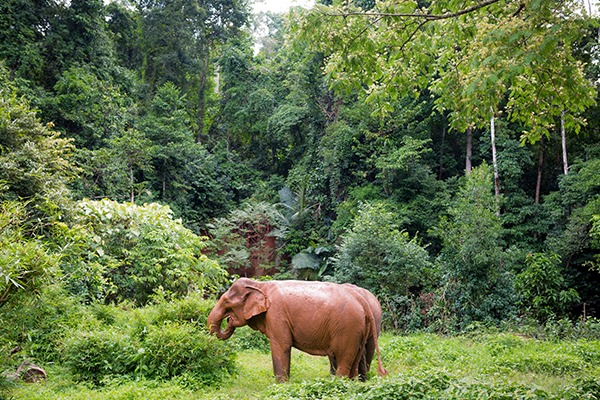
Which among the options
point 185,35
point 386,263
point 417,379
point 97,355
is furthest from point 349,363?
point 185,35

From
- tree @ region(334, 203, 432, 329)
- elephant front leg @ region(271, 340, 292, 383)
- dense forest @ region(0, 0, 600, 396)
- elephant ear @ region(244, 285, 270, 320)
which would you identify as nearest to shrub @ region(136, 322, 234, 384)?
elephant ear @ region(244, 285, 270, 320)

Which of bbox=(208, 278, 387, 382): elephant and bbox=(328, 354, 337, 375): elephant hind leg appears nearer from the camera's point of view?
bbox=(208, 278, 387, 382): elephant

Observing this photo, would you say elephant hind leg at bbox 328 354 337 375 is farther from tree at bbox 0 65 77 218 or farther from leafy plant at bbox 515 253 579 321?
leafy plant at bbox 515 253 579 321

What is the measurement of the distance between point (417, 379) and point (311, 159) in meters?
16.5

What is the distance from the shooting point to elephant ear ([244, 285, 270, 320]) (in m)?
5.42

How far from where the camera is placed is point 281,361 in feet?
17.2

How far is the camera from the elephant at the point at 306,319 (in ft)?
16.7

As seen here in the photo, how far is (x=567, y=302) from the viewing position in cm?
1061

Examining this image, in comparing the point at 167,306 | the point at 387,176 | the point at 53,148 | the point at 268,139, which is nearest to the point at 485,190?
the point at 387,176

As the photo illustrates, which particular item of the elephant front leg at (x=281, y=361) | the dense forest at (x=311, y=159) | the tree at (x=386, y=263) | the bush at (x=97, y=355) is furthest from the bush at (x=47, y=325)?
the tree at (x=386, y=263)

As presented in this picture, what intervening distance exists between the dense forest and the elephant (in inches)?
90.0

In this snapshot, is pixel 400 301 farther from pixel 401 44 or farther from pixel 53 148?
pixel 53 148

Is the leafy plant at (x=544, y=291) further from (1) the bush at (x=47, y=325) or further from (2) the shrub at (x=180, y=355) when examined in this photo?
(1) the bush at (x=47, y=325)

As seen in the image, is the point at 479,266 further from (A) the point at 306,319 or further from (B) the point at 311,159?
(B) the point at 311,159
